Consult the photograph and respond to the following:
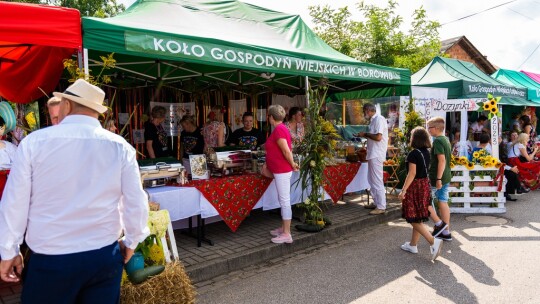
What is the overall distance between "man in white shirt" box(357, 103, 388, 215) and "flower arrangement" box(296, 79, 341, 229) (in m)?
1.09

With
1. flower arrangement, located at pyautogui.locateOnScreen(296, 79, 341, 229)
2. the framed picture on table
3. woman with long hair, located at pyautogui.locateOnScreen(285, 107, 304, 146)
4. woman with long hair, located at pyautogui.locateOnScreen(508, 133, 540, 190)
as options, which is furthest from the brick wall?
the framed picture on table

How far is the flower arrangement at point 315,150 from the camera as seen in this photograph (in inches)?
215

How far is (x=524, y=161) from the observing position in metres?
9.29

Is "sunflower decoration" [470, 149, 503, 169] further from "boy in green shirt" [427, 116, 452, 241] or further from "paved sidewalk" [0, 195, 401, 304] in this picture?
"boy in green shirt" [427, 116, 452, 241]

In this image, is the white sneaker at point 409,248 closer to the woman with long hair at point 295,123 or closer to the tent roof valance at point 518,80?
the woman with long hair at point 295,123

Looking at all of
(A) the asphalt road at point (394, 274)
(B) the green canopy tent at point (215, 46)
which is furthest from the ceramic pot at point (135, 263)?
(B) the green canopy tent at point (215, 46)

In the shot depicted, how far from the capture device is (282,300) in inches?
145

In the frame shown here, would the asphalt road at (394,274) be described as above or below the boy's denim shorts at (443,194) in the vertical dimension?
below

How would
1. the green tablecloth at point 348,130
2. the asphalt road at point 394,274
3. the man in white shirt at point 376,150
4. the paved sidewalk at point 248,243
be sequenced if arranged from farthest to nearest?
the green tablecloth at point 348,130
the man in white shirt at point 376,150
the paved sidewalk at point 248,243
the asphalt road at point 394,274

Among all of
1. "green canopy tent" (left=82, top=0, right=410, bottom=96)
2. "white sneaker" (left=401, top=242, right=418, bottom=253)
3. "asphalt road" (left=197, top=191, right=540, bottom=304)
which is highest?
"green canopy tent" (left=82, top=0, right=410, bottom=96)

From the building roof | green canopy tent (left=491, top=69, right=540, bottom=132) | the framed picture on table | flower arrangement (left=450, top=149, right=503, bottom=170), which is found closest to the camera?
the framed picture on table

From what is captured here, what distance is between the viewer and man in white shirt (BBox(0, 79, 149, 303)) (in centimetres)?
184

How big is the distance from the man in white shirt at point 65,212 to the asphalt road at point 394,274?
203 cm

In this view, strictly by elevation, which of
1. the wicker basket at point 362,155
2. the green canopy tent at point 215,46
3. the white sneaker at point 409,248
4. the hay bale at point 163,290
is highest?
the green canopy tent at point 215,46
